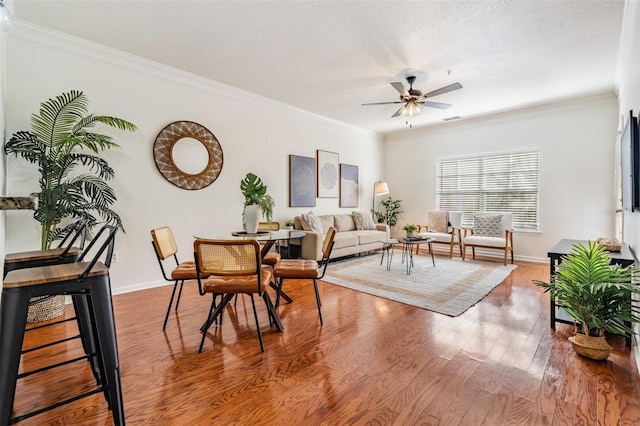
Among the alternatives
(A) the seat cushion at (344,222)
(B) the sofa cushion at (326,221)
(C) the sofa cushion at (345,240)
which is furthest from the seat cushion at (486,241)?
(B) the sofa cushion at (326,221)

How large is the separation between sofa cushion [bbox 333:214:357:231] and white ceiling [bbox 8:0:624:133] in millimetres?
2422

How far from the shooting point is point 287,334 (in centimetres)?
245

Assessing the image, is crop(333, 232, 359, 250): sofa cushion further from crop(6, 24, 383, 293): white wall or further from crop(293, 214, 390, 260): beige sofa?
crop(6, 24, 383, 293): white wall

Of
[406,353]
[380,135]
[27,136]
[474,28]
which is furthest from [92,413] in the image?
[380,135]

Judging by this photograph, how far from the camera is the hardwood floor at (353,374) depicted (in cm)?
152

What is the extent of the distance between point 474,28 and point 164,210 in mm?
3955

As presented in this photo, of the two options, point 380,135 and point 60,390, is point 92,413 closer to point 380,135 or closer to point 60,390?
point 60,390

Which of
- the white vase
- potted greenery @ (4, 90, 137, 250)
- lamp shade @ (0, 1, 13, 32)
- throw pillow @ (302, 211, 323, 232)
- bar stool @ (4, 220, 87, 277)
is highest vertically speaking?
lamp shade @ (0, 1, 13, 32)

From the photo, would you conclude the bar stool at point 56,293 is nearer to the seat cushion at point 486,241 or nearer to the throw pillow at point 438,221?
the seat cushion at point 486,241

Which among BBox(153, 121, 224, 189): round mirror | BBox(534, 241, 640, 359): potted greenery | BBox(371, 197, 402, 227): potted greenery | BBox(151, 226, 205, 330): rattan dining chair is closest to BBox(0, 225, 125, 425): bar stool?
BBox(151, 226, 205, 330): rattan dining chair

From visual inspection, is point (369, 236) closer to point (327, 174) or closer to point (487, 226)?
point (327, 174)

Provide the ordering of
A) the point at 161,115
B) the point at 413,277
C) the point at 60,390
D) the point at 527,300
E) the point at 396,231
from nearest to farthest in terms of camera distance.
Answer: the point at 60,390 < the point at 527,300 < the point at 161,115 < the point at 413,277 < the point at 396,231

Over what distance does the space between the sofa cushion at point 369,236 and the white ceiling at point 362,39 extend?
2.54 meters

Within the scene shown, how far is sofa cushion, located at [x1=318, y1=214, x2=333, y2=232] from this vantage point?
5.62 m
